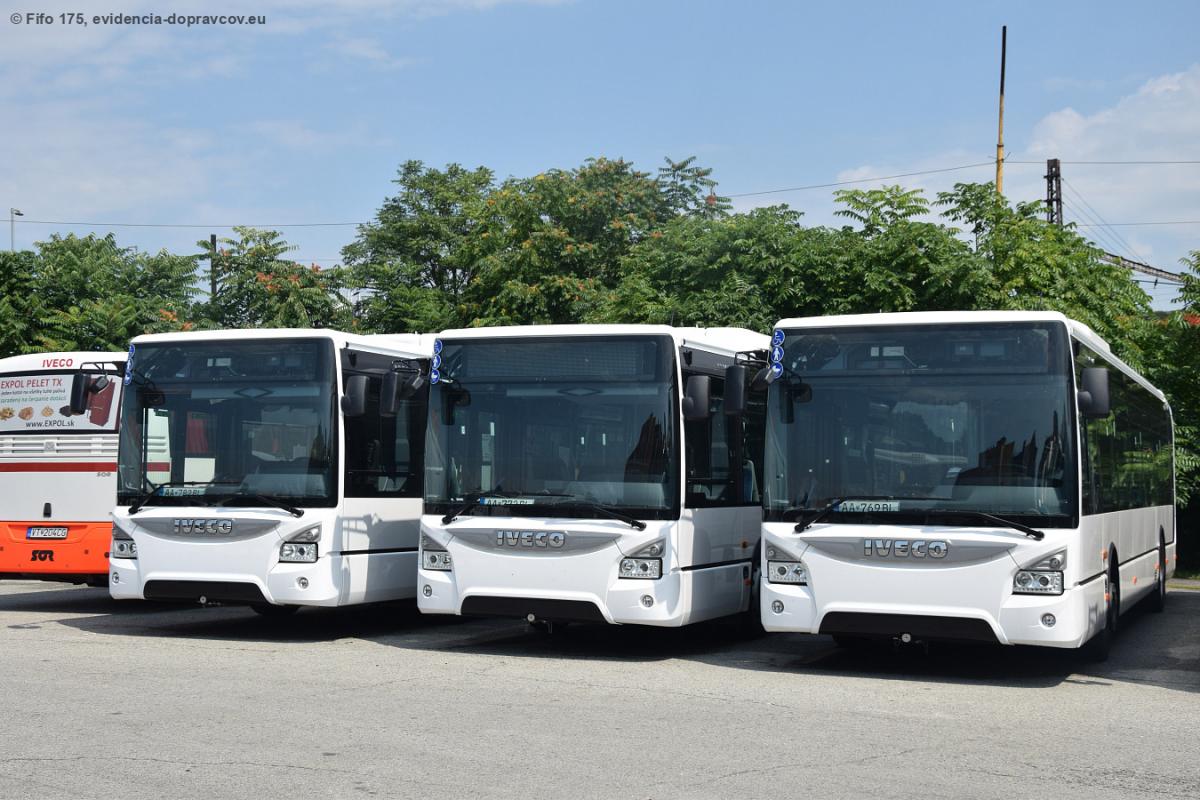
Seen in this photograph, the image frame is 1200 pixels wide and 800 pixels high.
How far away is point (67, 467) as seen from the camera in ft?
53.3

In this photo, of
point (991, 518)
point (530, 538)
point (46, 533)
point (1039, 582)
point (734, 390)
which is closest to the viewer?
point (1039, 582)

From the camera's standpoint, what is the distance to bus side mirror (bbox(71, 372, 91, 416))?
14.3 meters

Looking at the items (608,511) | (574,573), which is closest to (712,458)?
(608,511)

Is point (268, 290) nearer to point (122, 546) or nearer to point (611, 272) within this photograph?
point (611, 272)

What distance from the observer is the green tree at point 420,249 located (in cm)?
3850

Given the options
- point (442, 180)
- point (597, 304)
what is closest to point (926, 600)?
point (597, 304)

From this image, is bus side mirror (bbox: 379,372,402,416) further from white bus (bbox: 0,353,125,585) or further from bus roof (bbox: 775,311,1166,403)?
white bus (bbox: 0,353,125,585)

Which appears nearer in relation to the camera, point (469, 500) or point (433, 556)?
point (469, 500)

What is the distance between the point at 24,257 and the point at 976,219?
74.6ft

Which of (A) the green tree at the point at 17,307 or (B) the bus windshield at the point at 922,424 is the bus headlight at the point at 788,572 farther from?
(A) the green tree at the point at 17,307

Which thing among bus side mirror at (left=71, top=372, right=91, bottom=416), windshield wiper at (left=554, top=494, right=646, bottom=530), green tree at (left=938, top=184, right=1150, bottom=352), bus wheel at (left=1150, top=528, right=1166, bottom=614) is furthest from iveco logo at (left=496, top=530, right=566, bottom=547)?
green tree at (left=938, top=184, right=1150, bottom=352)

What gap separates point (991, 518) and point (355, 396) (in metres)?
5.61

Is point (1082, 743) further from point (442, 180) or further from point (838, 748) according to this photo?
point (442, 180)

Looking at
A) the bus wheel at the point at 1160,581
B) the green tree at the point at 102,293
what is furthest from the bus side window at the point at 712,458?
the green tree at the point at 102,293
